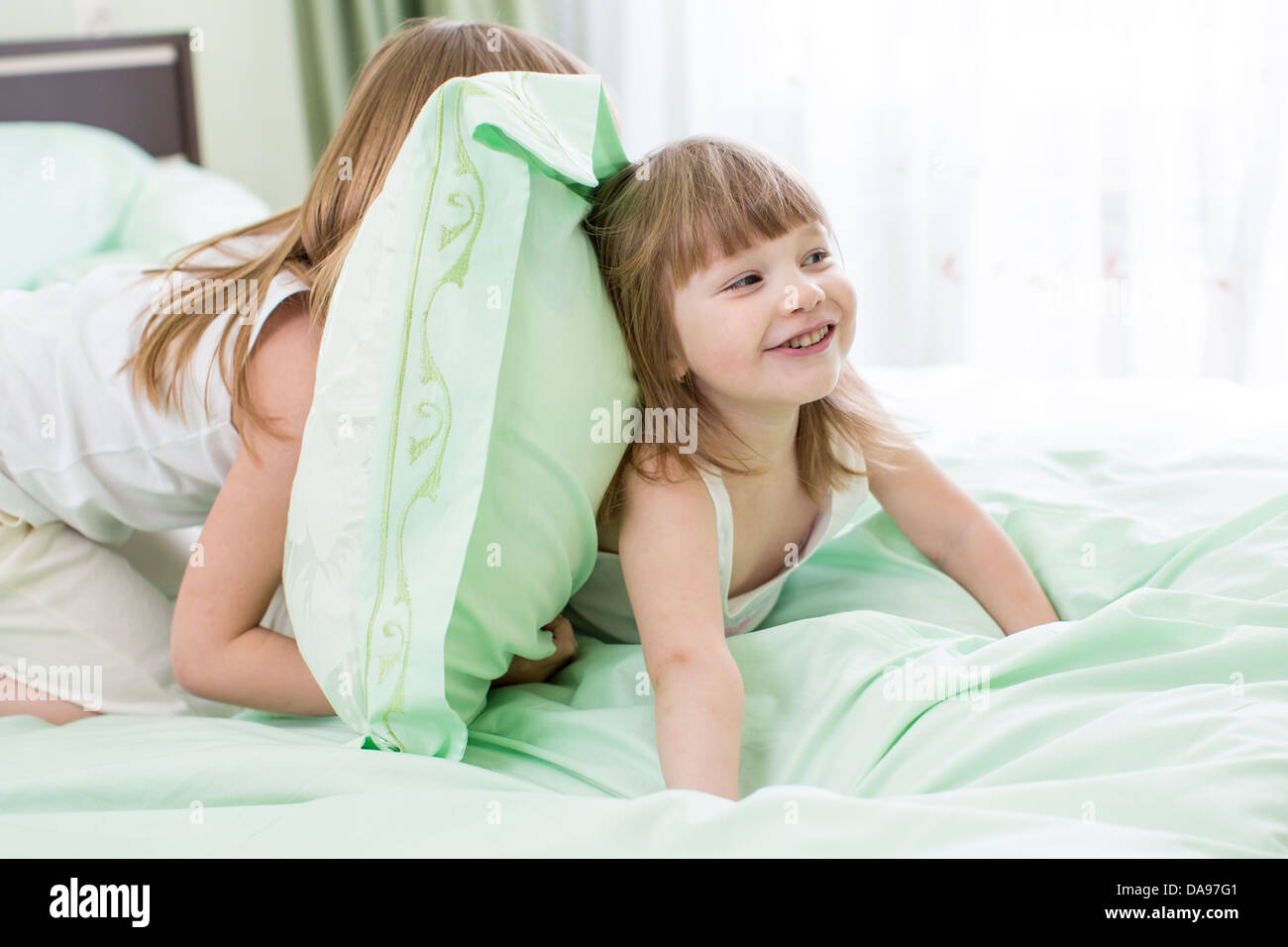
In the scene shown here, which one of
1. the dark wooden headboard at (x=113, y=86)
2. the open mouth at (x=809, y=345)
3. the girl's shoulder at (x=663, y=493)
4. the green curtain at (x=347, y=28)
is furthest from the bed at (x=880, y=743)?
the green curtain at (x=347, y=28)

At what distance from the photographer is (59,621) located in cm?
102

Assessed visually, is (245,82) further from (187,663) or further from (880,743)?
(880,743)

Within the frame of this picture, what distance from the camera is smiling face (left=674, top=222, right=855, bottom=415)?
2.87 ft

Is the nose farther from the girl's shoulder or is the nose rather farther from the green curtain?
the green curtain

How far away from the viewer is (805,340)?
2.96ft

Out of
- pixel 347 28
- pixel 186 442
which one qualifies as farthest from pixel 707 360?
pixel 347 28

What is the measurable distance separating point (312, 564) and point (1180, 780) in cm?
57

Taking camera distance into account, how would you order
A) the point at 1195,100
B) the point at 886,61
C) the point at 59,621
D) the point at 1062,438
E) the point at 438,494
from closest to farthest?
the point at 438,494 → the point at 59,621 → the point at 1062,438 → the point at 1195,100 → the point at 886,61

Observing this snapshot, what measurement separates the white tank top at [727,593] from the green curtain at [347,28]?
1822mm

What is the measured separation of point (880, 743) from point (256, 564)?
0.50 metres

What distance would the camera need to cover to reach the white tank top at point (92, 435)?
1.01 metres

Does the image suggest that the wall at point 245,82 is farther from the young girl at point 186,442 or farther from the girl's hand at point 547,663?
the girl's hand at point 547,663

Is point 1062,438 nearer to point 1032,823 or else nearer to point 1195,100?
point 1032,823
